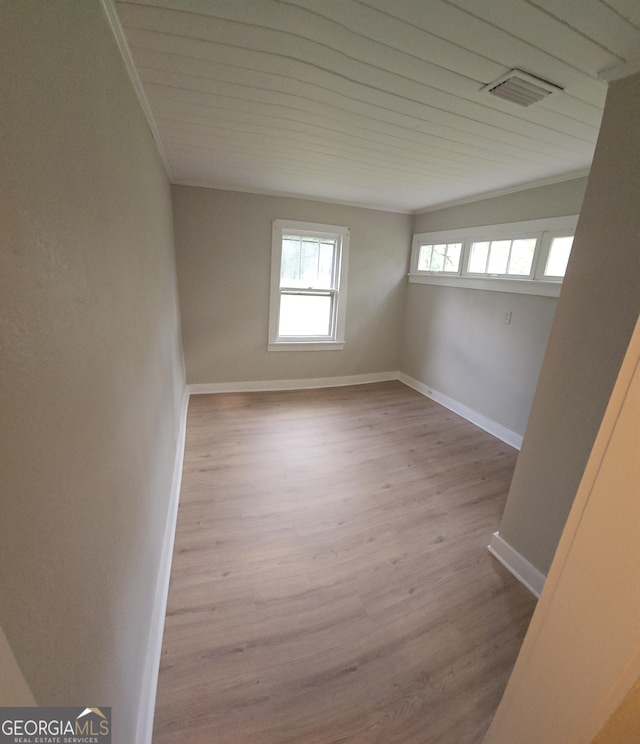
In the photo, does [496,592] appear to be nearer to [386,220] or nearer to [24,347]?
[24,347]

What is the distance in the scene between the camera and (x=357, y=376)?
4.45 metres

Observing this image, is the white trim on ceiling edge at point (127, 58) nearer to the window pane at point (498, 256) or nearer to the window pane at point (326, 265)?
the window pane at point (326, 265)

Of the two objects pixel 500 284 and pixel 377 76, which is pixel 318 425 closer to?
pixel 500 284

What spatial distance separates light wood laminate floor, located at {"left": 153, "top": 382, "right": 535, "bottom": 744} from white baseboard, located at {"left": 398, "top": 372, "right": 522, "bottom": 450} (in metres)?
0.30

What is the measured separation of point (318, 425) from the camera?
3229 millimetres

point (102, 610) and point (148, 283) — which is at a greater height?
point (148, 283)

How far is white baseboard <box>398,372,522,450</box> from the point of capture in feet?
10.00

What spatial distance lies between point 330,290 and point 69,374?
358 cm

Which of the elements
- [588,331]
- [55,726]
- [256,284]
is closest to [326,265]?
[256,284]

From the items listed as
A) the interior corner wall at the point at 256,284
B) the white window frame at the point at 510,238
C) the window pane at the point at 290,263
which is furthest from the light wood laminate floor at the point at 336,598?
the window pane at the point at 290,263

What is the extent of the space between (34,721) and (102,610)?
29cm

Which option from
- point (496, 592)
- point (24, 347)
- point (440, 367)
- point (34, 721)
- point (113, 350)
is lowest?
point (496, 592)

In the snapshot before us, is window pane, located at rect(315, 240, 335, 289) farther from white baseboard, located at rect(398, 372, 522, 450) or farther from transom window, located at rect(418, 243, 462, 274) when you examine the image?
white baseboard, located at rect(398, 372, 522, 450)

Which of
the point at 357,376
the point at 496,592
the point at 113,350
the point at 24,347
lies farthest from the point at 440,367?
the point at 24,347
